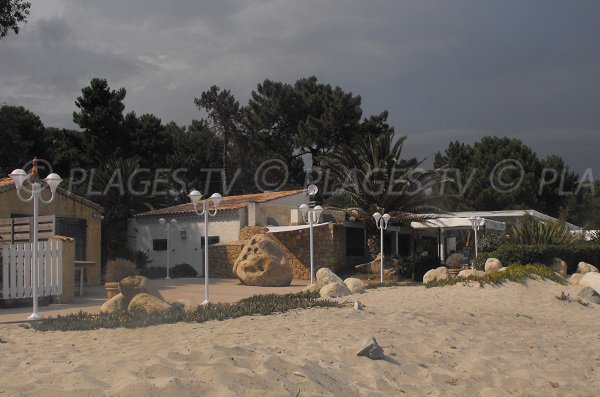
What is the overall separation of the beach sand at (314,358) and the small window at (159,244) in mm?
19350

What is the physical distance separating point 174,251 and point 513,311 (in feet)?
62.2

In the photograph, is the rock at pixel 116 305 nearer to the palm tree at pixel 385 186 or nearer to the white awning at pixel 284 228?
the white awning at pixel 284 228

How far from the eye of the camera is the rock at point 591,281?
18.1m

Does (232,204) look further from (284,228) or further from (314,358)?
(314,358)

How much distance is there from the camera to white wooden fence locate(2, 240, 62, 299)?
41.3 ft

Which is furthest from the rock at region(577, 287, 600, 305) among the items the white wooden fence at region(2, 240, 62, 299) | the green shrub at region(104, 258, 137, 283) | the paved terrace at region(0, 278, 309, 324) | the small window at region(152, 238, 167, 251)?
the small window at region(152, 238, 167, 251)

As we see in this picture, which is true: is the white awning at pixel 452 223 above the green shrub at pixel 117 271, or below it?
above

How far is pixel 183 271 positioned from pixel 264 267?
922 centimetres

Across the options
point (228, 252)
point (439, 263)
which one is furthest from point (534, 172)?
point (228, 252)

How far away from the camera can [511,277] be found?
17.1 meters

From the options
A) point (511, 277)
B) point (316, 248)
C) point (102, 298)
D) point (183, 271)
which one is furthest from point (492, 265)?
point (183, 271)

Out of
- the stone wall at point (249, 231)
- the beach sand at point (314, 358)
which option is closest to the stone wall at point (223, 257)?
the stone wall at point (249, 231)

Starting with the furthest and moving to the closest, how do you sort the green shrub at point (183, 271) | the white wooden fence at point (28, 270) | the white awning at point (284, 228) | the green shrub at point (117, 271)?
the green shrub at point (183, 271) < the white awning at point (284, 228) < the green shrub at point (117, 271) < the white wooden fence at point (28, 270)

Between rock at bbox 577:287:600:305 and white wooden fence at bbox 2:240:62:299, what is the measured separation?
1290 cm
